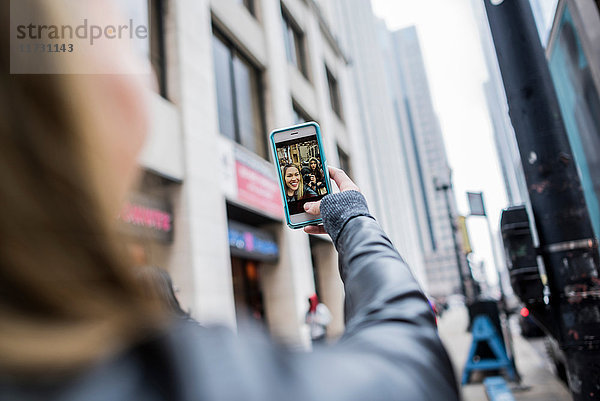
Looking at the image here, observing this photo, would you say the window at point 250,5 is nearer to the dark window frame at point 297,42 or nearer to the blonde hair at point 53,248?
the dark window frame at point 297,42

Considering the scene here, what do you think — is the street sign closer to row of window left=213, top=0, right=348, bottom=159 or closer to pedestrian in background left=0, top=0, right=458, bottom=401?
row of window left=213, top=0, right=348, bottom=159

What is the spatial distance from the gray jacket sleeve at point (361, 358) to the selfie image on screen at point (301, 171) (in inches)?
26.8

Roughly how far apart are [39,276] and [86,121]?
186 mm

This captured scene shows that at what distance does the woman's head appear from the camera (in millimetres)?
1600

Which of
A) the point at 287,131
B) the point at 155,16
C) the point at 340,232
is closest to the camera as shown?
the point at 340,232

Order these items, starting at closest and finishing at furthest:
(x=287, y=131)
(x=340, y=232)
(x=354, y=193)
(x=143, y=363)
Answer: (x=143, y=363)
(x=340, y=232)
(x=354, y=193)
(x=287, y=131)

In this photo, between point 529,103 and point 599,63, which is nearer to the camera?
point 529,103

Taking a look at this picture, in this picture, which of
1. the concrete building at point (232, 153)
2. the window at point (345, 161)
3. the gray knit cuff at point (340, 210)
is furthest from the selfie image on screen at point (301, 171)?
the window at point (345, 161)

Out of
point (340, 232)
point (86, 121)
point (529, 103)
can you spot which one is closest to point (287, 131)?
point (340, 232)

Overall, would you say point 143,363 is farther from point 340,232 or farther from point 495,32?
point 495,32

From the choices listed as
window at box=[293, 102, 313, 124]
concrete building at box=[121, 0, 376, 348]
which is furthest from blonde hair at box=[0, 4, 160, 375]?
window at box=[293, 102, 313, 124]

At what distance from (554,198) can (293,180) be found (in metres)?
2.26

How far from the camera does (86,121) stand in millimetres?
534

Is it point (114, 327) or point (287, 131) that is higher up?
point (287, 131)
